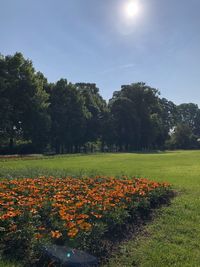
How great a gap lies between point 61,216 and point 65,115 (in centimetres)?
5562

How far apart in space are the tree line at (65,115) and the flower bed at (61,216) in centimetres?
3682

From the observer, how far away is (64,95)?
63562 mm

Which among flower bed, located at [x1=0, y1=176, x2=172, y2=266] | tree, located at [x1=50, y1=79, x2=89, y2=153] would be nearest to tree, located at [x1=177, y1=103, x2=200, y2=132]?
tree, located at [x1=50, y1=79, x2=89, y2=153]

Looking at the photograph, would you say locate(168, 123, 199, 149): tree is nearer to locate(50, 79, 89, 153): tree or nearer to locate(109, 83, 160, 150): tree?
locate(109, 83, 160, 150): tree

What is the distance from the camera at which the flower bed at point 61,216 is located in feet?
19.3

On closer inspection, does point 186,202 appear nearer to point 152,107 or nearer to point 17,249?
point 17,249

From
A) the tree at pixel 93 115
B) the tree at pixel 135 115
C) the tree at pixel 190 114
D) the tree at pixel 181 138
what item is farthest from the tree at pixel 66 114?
the tree at pixel 190 114

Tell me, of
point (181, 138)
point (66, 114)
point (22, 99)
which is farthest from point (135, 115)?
point (22, 99)

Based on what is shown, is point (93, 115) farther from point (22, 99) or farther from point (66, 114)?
point (22, 99)

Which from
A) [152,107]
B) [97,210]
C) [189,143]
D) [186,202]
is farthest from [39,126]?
[189,143]

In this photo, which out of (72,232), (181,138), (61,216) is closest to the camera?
(72,232)

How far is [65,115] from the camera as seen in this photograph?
62.1 m

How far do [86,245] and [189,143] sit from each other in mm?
114354

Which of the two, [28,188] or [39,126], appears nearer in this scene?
[28,188]
